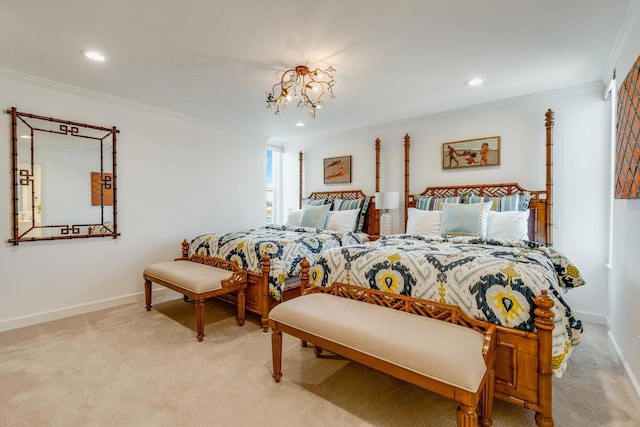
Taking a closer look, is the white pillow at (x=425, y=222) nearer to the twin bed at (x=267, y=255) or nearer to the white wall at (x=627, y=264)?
the twin bed at (x=267, y=255)

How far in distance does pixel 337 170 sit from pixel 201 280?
300 cm

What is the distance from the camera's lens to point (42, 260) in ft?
9.93

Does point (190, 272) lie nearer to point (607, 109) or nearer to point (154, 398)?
point (154, 398)

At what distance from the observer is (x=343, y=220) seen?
13.9 feet

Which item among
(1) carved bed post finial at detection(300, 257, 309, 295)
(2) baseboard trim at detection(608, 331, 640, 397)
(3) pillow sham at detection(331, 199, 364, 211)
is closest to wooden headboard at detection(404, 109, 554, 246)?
(2) baseboard trim at detection(608, 331, 640, 397)

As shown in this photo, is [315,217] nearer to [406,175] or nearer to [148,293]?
[406,175]

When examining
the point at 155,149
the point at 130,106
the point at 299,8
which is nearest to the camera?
the point at 299,8

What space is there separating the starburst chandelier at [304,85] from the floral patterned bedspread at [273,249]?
4.40ft

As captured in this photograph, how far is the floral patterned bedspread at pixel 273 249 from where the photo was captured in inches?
113

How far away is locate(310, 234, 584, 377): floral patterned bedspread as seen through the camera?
1.62m


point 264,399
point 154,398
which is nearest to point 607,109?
point 264,399

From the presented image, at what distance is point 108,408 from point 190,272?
4.43ft

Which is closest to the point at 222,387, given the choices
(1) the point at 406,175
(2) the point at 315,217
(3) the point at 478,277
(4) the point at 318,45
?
(3) the point at 478,277

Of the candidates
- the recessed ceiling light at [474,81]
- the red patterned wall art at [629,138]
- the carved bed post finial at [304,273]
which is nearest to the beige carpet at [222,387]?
the carved bed post finial at [304,273]
